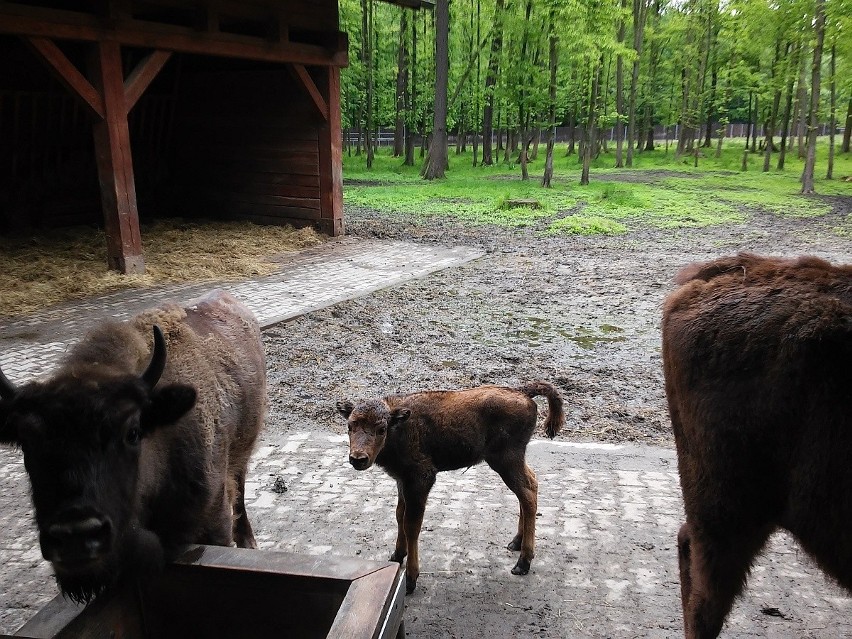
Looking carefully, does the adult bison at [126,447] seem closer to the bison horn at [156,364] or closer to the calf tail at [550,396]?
the bison horn at [156,364]

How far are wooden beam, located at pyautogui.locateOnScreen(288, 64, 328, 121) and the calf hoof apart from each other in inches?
494

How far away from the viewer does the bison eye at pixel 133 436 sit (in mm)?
2816

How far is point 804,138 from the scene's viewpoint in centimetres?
4266

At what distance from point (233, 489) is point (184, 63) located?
16829mm

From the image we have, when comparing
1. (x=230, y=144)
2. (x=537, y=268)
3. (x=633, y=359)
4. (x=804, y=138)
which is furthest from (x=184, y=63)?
(x=804, y=138)

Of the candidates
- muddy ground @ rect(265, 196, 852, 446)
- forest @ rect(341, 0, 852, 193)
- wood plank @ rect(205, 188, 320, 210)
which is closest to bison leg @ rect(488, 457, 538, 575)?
muddy ground @ rect(265, 196, 852, 446)

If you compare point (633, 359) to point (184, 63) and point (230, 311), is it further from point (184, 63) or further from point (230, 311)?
point (184, 63)

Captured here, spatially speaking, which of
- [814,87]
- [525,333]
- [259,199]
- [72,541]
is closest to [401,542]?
[72,541]

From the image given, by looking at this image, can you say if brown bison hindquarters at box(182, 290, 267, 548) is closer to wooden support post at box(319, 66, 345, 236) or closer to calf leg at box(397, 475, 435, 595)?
calf leg at box(397, 475, 435, 595)

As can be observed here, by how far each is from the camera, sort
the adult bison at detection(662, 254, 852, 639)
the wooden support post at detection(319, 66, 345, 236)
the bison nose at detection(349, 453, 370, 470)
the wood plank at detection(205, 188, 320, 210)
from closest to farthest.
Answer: the adult bison at detection(662, 254, 852, 639)
the bison nose at detection(349, 453, 370, 470)
the wooden support post at detection(319, 66, 345, 236)
the wood plank at detection(205, 188, 320, 210)

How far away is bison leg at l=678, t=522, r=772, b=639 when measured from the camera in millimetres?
2924

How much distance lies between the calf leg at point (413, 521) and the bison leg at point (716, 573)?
1.56 metres

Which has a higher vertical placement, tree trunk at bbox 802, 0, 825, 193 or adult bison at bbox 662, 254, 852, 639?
tree trunk at bbox 802, 0, 825, 193

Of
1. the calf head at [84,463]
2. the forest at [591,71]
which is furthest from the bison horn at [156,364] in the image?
the forest at [591,71]
